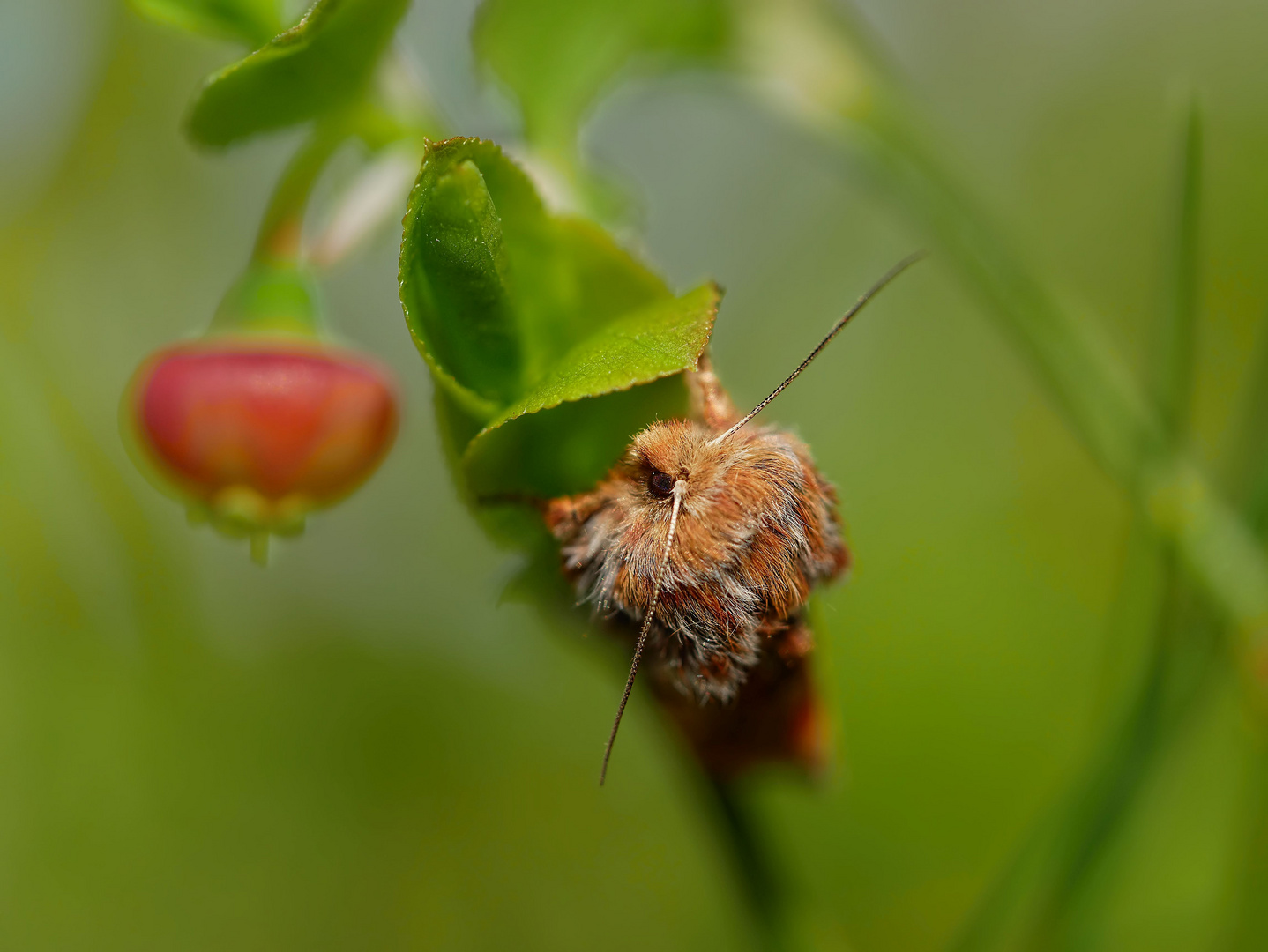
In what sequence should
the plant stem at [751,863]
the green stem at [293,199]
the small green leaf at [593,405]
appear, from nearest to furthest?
1. the small green leaf at [593,405]
2. the green stem at [293,199]
3. the plant stem at [751,863]

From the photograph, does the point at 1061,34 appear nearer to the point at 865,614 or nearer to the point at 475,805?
the point at 865,614

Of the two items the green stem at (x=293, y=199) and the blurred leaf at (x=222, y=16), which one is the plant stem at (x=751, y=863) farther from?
the blurred leaf at (x=222, y=16)

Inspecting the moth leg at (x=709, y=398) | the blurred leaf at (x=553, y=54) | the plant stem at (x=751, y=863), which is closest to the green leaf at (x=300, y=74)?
the blurred leaf at (x=553, y=54)

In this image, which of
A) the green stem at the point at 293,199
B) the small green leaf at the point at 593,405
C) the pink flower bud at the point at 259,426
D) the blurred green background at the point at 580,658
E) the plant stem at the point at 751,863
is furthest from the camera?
the blurred green background at the point at 580,658

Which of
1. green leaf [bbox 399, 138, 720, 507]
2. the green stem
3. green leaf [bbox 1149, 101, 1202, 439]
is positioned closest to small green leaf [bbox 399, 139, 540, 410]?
green leaf [bbox 399, 138, 720, 507]

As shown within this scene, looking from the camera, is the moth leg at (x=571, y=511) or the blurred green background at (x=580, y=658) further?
the blurred green background at (x=580, y=658)

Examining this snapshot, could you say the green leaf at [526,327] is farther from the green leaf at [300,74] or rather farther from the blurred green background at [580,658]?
the blurred green background at [580,658]

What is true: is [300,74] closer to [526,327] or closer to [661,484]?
[526,327]

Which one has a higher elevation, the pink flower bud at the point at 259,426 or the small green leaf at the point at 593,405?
the small green leaf at the point at 593,405

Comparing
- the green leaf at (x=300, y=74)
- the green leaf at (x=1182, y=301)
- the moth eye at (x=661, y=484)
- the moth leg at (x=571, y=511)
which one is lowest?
the moth leg at (x=571, y=511)
